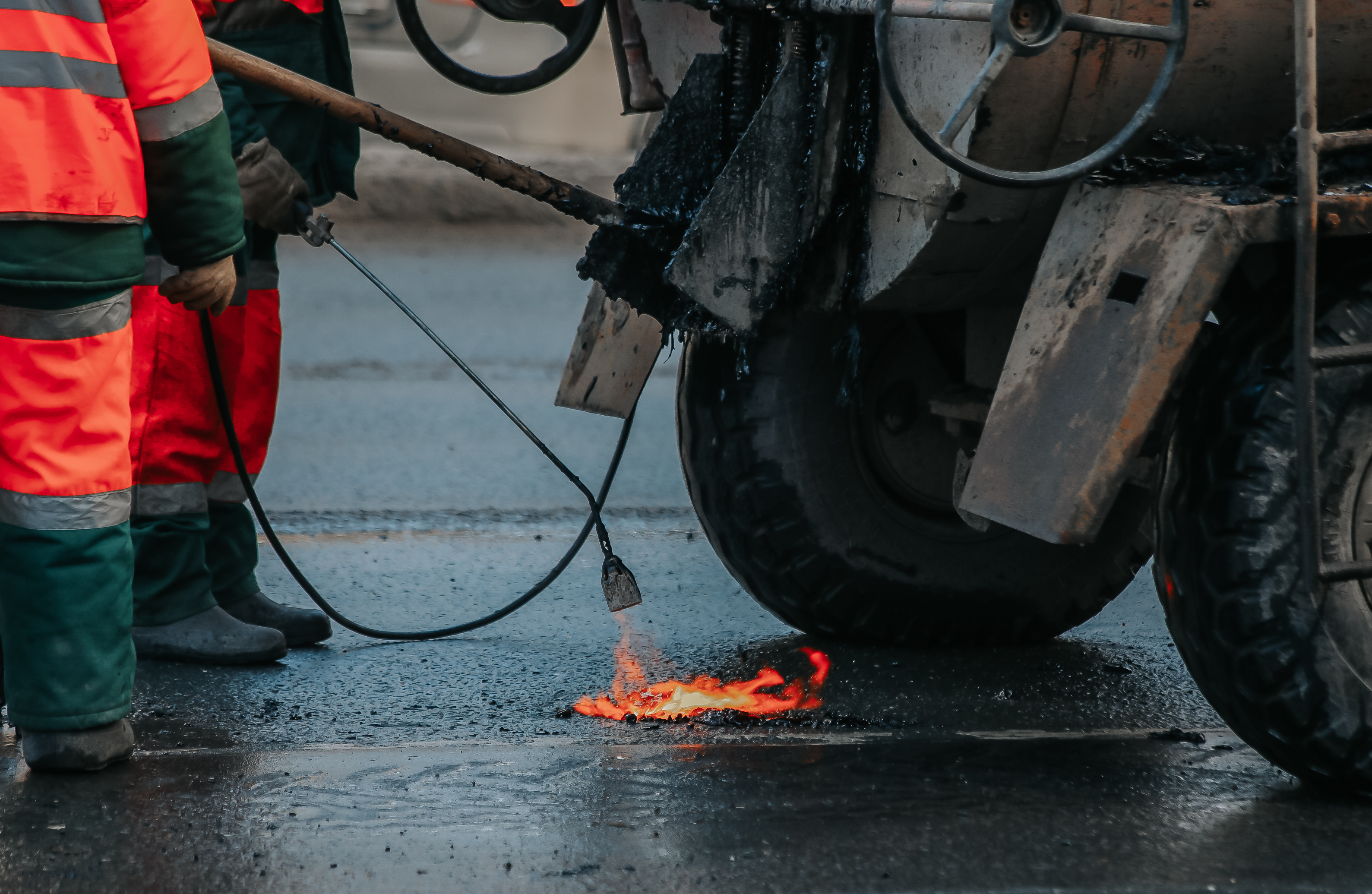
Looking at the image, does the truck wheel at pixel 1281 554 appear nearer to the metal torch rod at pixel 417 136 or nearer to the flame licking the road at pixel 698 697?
the flame licking the road at pixel 698 697

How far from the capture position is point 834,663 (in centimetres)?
342

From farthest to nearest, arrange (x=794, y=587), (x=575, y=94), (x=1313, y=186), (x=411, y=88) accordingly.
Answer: (x=575, y=94)
(x=411, y=88)
(x=794, y=587)
(x=1313, y=186)

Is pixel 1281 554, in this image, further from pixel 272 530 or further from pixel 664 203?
pixel 272 530

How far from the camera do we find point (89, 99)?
2.53 m

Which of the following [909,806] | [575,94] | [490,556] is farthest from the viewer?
[575,94]

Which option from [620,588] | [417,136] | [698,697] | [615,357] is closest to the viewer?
[417,136]

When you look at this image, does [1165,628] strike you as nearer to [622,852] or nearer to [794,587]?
[794,587]

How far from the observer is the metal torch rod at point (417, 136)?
2.96 meters

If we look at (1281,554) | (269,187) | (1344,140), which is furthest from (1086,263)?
(269,187)

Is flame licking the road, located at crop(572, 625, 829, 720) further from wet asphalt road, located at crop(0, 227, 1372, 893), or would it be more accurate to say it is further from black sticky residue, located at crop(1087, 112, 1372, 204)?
black sticky residue, located at crop(1087, 112, 1372, 204)

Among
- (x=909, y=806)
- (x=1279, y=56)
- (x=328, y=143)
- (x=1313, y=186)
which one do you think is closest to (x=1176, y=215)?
(x=1313, y=186)

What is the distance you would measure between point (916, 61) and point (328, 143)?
1.64 m

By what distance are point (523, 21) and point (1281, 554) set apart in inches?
79.1

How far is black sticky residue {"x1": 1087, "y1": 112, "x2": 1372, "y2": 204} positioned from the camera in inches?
98.8
